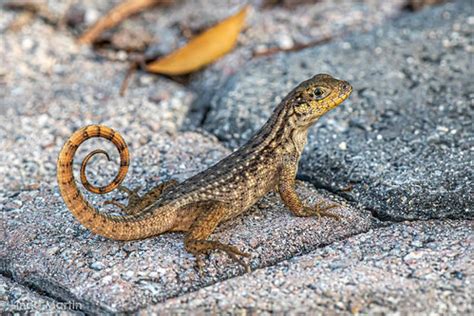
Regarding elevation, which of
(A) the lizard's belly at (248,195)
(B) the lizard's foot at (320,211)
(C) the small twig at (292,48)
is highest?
(C) the small twig at (292,48)

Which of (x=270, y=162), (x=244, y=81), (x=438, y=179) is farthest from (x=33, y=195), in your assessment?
(x=438, y=179)

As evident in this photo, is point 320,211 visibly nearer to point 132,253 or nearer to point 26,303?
point 132,253

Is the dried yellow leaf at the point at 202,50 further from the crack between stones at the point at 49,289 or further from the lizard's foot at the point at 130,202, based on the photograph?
the crack between stones at the point at 49,289

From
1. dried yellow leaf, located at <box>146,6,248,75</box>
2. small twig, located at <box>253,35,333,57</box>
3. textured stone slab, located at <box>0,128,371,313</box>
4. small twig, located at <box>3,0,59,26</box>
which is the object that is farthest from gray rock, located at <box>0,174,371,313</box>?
small twig, located at <box>3,0,59,26</box>

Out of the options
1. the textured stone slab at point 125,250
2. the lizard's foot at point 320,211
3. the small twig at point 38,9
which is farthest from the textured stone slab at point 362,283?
the small twig at point 38,9

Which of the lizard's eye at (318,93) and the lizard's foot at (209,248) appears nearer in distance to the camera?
the lizard's foot at (209,248)

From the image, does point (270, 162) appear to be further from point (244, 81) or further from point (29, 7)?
point (29, 7)

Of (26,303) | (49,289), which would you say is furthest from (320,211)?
(26,303)

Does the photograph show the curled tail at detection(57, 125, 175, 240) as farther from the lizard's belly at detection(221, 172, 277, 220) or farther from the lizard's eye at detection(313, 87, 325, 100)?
the lizard's eye at detection(313, 87, 325, 100)
